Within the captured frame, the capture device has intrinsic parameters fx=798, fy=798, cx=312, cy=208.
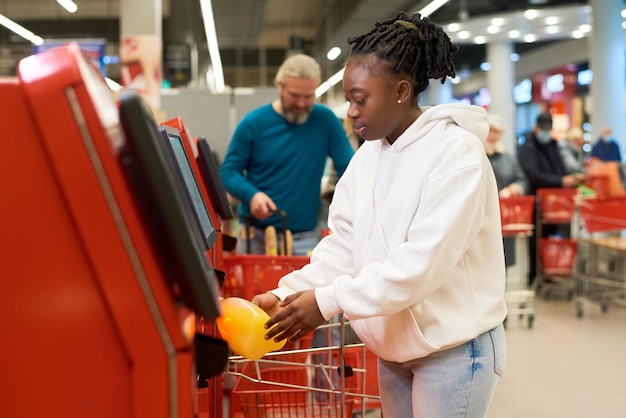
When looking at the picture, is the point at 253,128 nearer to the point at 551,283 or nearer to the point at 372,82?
the point at 372,82

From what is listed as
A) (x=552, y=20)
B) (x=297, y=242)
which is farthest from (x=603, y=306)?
(x=552, y=20)

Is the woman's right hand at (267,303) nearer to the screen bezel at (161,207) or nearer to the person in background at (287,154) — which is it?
the screen bezel at (161,207)

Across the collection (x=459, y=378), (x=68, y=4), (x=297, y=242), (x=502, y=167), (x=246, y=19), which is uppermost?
(x=68, y=4)

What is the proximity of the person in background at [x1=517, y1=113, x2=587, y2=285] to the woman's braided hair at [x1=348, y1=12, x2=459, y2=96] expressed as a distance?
7.72 meters

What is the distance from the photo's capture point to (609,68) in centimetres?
1566

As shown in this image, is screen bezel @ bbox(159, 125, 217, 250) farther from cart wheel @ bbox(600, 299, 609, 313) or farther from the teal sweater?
cart wheel @ bbox(600, 299, 609, 313)

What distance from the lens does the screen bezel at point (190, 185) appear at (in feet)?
6.32

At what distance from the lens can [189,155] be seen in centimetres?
256

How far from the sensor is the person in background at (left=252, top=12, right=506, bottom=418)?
1.85 meters

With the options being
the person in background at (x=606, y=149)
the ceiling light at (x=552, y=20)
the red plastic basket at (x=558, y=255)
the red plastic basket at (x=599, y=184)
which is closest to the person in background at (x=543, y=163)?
the red plastic basket at (x=599, y=184)

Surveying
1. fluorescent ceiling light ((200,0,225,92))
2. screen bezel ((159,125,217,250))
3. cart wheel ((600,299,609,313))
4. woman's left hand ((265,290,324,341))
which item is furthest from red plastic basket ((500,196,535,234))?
fluorescent ceiling light ((200,0,225,92))

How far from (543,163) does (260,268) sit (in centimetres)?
689

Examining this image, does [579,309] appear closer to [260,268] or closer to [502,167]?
[502,167]

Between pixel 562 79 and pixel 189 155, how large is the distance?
25.8 meters
